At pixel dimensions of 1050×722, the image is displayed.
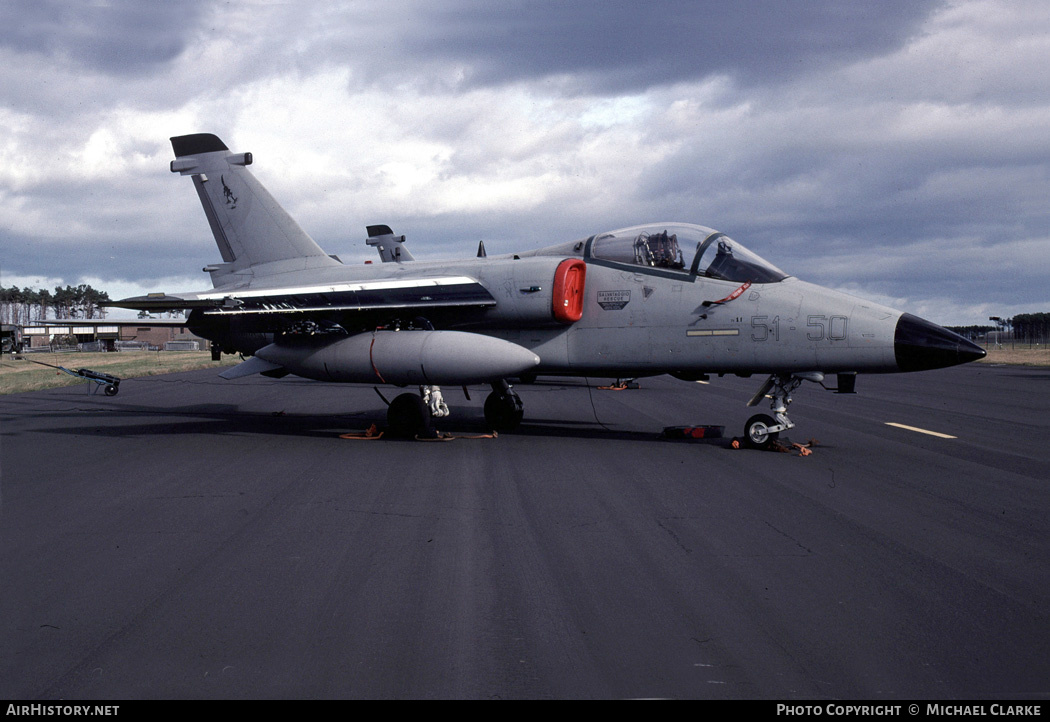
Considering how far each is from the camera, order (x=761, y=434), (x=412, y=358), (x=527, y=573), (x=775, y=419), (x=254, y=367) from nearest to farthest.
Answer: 1. (x=527, y=573)
2. (x=761, y=434)
3. (x=775, y=419)
4. (x=412, y=358)
5. (x=254, y=367)

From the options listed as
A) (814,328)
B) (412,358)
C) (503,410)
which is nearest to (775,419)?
(814,328)

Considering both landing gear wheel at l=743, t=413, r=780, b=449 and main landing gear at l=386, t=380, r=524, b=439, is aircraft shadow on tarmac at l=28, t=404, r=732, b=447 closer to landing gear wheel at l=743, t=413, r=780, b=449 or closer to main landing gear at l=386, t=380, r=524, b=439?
main landing gear at l=386, t=380, r=524, b=439

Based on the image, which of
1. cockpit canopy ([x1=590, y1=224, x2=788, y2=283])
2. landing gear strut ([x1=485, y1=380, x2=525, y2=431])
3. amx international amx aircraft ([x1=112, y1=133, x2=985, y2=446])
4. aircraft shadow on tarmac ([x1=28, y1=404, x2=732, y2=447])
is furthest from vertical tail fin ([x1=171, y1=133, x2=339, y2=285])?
cockpit canopy ([x1=590, y1=224, x2=788, y2=283])

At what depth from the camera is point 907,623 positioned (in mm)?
3914

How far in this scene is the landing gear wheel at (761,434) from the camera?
10430mm

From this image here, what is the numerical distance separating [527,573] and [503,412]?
817cm

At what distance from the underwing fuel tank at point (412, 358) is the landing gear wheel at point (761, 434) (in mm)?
3237

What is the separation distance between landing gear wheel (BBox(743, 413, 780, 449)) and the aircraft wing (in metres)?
4.34

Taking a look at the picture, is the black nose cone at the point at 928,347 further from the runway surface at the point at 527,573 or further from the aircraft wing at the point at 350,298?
the aircraft wing at the point at 350,298

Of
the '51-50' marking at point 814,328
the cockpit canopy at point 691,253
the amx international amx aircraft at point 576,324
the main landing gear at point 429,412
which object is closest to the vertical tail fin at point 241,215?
the amx international amx aircraft at point 576,324

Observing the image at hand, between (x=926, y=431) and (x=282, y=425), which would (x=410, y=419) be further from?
(x=926, y=431)

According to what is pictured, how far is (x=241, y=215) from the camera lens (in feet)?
49.1
